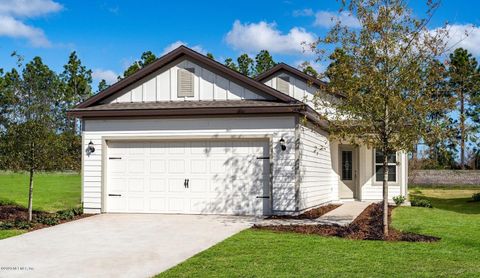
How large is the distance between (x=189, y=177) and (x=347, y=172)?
9083 mm

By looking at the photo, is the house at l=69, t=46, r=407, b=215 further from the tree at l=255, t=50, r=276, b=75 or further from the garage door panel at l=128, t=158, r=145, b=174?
the tree at l=255, t=50, r=276, b=75

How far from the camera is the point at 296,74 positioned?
2288 cm

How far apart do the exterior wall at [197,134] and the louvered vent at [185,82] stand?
90 cm

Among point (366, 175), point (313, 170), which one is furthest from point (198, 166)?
point (366, 175)

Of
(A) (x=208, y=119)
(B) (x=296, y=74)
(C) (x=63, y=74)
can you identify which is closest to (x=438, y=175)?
(B) (x=296, y=74)

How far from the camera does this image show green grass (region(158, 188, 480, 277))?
8148 millimetres

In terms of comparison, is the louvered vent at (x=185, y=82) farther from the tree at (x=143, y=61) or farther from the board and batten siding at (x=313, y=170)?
the tree at (x=143, y=61)

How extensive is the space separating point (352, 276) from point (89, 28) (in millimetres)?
21507

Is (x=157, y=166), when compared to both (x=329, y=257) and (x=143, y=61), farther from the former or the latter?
(x=143, y=61)

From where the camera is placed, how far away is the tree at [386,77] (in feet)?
37.9

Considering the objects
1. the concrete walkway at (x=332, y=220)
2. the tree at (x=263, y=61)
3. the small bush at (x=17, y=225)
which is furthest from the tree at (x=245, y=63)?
the small bush at (x=17, y=225)

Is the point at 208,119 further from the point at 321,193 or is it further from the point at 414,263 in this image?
the point at 414,263

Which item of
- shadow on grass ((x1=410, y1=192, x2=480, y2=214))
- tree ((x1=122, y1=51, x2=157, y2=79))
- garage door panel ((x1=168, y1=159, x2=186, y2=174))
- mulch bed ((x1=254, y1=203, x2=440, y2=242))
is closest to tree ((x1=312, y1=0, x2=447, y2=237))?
mulch bed ((x1=254, y1=203, x2=440, y2=242))

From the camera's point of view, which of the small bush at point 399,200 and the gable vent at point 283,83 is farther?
the gable vent at point 283,83
